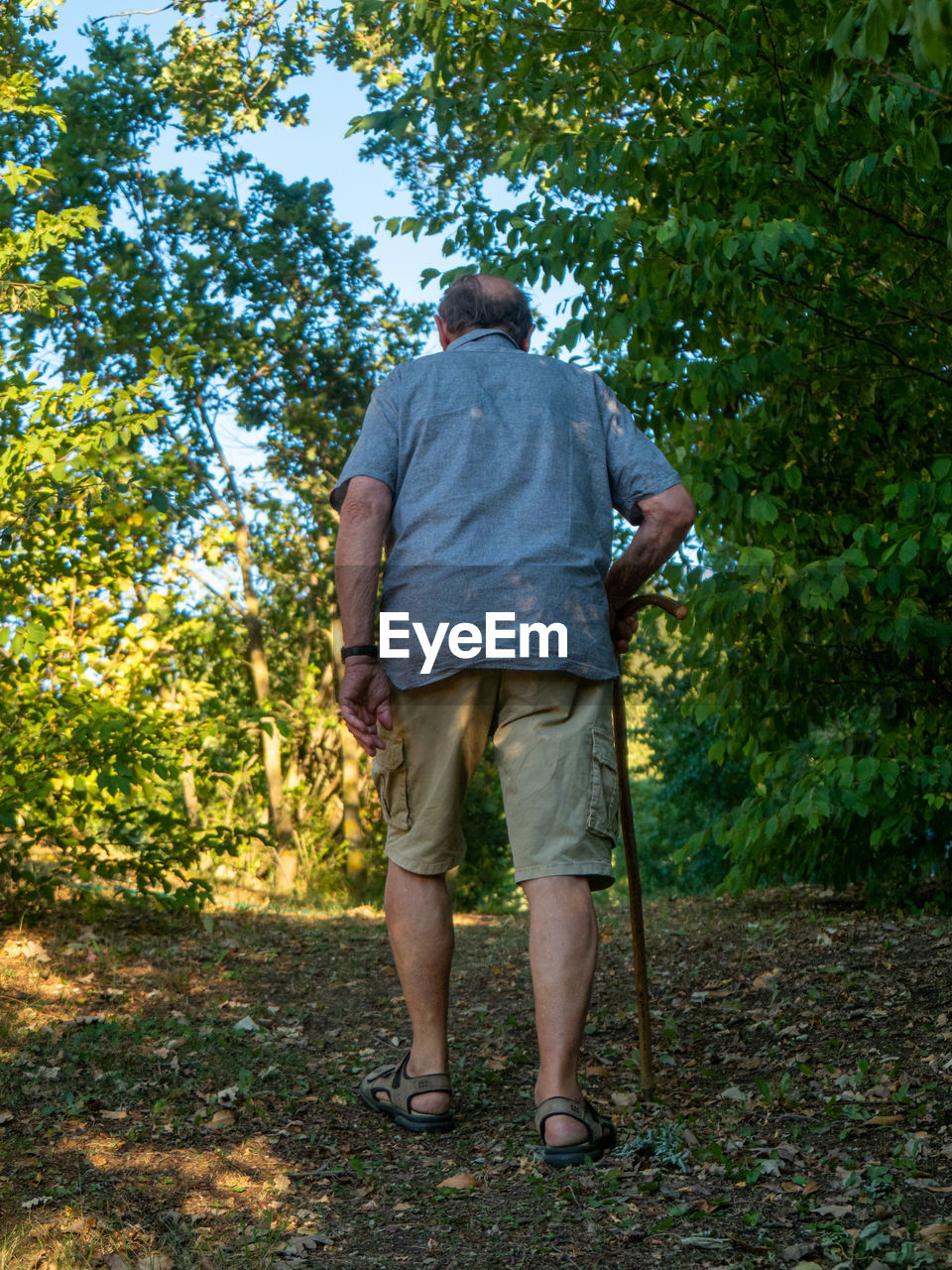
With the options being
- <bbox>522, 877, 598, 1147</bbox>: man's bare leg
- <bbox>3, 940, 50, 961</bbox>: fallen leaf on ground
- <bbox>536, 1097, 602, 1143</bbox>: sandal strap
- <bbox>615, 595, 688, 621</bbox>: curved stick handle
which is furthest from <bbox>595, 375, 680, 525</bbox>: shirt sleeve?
<bbox>3, 940, 50, 961</bbox>: fallen leaf on ground

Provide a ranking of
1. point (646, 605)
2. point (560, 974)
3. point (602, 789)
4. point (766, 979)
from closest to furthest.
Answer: point (560, 974) → point (602, 789) → point (646, 605) → point (766, 979)

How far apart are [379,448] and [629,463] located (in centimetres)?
62

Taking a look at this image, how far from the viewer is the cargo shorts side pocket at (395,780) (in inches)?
111

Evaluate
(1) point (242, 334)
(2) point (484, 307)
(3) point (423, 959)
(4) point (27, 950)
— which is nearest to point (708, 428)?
(2) point (484, 307)

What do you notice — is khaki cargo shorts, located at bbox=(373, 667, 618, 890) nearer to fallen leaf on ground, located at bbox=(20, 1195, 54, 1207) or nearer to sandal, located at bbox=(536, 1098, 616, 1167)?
sandal, located at bbox=(536, 1098, 616, 1167)

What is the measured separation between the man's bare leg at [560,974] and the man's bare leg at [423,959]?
0.31 m

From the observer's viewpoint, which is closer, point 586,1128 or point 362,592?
point 586,1128

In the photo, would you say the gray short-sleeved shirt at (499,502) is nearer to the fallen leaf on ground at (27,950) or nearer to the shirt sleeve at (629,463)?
the shirt sleeve at (629,463)

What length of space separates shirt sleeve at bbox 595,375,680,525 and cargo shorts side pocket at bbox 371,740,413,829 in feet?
2.70

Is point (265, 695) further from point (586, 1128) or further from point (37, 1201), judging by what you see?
point (37, 1201)

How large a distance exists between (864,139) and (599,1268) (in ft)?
10.8

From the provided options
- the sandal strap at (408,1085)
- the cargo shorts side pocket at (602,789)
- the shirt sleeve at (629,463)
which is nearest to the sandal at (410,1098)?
the sandal strap at (408,1085)

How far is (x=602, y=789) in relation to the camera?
2699 millimetres

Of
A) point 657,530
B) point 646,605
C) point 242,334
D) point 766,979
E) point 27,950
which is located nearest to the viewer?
point 657,530
